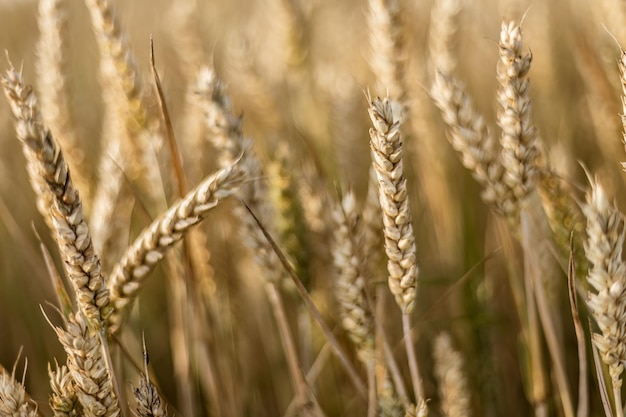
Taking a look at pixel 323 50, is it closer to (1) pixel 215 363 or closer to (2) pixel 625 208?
(2) pixel 625 208

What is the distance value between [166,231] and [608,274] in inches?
20.4

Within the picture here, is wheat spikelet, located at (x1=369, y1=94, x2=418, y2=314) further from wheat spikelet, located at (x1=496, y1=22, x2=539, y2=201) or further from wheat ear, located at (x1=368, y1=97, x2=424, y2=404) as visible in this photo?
wheat spikelet, located at (x1=496, y1=22, x2=539, y2=201)

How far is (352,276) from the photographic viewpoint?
0.91 meters

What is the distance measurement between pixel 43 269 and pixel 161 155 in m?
0.42

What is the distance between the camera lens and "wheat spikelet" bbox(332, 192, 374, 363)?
0.90 metres

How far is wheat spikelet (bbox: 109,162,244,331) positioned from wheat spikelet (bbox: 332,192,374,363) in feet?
0.60

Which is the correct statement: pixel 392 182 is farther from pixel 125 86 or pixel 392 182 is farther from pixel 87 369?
pixel 125 86

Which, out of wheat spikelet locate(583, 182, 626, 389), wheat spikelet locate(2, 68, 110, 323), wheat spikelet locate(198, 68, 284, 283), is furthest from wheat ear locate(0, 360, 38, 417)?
wheat spikelet locate(583, 182, 626, 389)

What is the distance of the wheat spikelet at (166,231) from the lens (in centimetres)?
77

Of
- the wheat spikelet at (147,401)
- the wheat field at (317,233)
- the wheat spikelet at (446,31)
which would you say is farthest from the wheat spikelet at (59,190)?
the wheat spikelet at (446,31)

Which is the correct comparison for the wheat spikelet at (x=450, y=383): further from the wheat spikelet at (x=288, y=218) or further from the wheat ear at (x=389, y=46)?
the wheat ear at (x=389, y=46)

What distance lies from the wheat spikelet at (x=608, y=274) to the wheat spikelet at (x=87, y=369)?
0.56 m

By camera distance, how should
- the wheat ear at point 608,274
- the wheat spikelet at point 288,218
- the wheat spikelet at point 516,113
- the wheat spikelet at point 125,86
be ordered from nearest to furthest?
the wheat ear at point 608,274 → the wheat spikelet at point 516,113 → the wheat spikelet at point 125,86 → the wheat spikelet at point 288,218

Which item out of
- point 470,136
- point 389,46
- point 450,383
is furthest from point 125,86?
point 450,383
